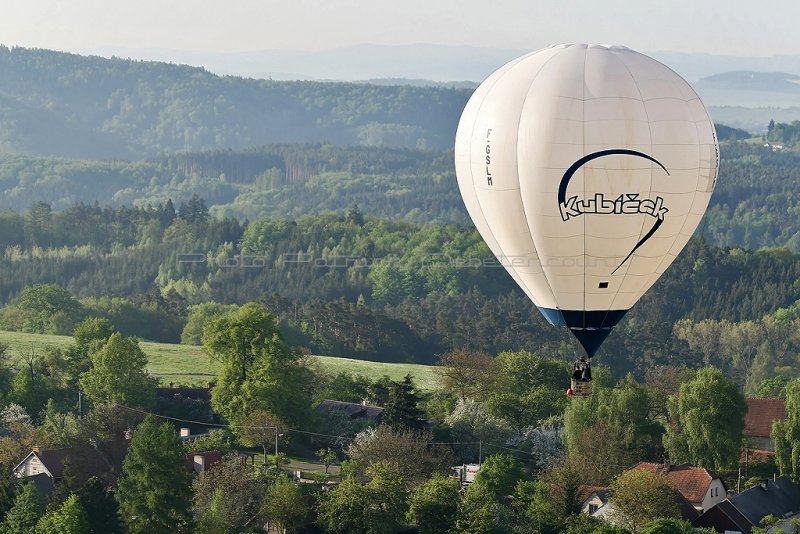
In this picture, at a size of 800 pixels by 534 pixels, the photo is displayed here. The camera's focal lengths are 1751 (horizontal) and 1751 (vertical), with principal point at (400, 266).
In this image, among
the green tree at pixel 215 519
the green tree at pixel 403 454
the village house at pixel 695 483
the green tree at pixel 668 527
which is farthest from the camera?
the green tree at pixel 403 454

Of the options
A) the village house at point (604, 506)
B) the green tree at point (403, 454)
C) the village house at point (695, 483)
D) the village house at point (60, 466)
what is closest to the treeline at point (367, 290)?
the green tree at point (403, 454)

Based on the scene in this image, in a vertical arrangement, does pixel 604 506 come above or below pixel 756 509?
above

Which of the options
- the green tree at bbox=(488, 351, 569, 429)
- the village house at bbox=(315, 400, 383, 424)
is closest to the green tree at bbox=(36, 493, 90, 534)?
the village house at bbox=(315, 400, 383, 424)

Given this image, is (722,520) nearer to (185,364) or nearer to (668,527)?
(668,527)

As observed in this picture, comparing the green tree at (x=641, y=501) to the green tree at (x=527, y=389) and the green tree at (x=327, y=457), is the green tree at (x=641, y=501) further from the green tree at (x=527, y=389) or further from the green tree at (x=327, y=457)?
the green tree at (x=527, y=389)

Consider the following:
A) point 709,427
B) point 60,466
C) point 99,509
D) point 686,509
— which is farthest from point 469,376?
point 99,509

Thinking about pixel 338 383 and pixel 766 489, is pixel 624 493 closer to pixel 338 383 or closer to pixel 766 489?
pixel 766 489
